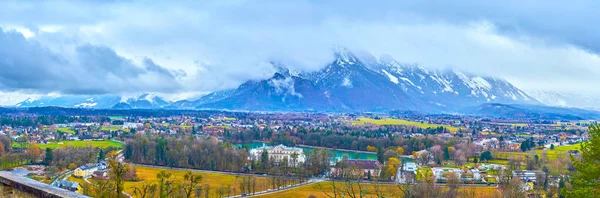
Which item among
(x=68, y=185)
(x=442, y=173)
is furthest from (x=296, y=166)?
(x=68, y=185)

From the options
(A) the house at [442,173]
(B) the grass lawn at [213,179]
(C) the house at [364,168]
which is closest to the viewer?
(B) the grass lawn at [213,179]

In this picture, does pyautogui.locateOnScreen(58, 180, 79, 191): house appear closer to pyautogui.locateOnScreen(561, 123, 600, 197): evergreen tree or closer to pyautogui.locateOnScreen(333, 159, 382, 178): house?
pyautogui.locateOnScreen(333, 159, 382, 178): house

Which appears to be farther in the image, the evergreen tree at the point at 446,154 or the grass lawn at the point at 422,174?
the evergreen tree at the point at 446,154

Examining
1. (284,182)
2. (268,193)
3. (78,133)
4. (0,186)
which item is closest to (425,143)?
(284,182)

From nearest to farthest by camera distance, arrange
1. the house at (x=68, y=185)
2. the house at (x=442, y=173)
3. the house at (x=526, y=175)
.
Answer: the house at (x=68, y=185), the house at (x=526, y=175), the house at (x=442, y=173)

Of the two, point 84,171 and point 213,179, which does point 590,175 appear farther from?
point 84,171

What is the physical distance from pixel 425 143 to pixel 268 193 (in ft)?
141

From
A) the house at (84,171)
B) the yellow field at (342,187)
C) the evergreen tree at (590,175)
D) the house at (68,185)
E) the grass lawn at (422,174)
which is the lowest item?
the yellow field at (342,187)

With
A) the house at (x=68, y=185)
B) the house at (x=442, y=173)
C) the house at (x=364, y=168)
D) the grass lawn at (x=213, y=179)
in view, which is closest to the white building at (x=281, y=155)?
the house at (x=364, y=168)

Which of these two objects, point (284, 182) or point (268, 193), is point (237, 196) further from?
point (284, 182)

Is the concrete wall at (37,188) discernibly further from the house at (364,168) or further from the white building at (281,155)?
the white building at (281,155)

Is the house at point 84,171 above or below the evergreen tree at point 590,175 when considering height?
below

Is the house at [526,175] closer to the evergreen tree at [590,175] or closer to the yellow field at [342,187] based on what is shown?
the yellow field at [342,187]

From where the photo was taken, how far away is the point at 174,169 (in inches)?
2331
